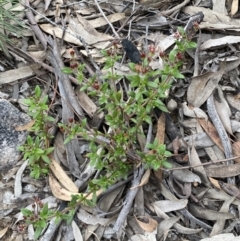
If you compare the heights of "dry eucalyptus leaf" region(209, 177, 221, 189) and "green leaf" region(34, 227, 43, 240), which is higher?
"green leaf" region(34, 227, 43, 240)

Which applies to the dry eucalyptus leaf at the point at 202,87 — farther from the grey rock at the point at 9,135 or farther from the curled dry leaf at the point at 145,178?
the grey rock at the point at 9,135

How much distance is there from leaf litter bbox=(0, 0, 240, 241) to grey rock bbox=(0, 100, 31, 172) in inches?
1.2

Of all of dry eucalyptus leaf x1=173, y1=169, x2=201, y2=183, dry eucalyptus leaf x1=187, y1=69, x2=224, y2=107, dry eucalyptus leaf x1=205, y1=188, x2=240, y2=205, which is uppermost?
dry eucalyptus leaf x1=187, y1=69, x2=224, y2=107

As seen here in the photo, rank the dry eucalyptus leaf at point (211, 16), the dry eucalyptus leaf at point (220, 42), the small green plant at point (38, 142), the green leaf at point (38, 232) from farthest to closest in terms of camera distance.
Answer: the dry eucalyptus leaf at point (211, 16) < the dry eucalyptus leaf at point (220, 42) < the small green plant at point (38, 142) < the green leaf at point (38, 232)

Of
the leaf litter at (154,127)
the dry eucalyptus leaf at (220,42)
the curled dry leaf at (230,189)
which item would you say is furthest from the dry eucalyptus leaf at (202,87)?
the curled dry leaf at (230,189)

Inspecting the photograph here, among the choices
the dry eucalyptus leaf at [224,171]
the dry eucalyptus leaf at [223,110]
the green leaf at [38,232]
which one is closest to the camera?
the green leaf at [38,232]

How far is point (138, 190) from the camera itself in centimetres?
223

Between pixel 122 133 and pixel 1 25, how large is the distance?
0.94 meters

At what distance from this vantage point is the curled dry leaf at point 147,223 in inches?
86.4

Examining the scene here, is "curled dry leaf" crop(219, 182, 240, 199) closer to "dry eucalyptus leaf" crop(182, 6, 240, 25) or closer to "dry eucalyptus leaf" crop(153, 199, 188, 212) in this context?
"dry eucalyptus leaf" crop(153, 199, 188, 212)

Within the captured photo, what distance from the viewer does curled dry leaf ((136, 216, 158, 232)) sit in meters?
2.19

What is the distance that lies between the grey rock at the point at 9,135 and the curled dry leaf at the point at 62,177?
171mm

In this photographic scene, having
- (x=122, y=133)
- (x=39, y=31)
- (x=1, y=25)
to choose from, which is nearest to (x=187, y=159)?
(x=122, y=133)

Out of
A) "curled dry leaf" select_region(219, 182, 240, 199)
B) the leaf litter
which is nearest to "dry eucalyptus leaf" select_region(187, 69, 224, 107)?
the leaf litter
